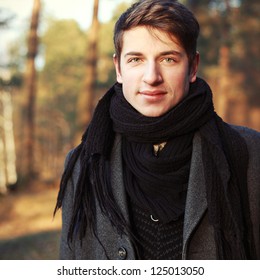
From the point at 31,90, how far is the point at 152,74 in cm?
843

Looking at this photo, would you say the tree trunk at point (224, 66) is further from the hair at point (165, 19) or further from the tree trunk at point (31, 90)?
the hair at point (165, 19)

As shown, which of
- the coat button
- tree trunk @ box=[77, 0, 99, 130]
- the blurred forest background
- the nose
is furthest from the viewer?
tree trunk @ box=[77, 0, 99, 130]

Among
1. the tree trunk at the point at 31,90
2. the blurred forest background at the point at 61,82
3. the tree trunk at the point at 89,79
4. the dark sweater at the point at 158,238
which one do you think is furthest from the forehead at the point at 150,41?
the tree trunk at the point at 31,90

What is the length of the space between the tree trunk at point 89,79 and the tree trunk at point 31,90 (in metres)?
1.06

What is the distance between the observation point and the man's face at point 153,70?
1.55 m

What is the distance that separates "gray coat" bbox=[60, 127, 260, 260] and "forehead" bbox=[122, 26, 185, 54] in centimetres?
35

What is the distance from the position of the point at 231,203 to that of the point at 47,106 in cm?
1131

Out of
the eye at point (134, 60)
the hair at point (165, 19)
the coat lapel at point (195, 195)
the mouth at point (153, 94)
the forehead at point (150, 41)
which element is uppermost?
the hair at point (165, 19)

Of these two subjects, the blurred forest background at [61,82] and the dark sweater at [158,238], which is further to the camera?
the blurred forest background at [61,82]

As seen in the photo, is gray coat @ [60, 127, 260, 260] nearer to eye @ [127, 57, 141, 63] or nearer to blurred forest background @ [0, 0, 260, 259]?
eye @ [127, 57, 141, 63]

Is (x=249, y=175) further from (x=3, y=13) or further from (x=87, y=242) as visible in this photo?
(x=3, y=13)

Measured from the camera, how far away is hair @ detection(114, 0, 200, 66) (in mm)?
1547

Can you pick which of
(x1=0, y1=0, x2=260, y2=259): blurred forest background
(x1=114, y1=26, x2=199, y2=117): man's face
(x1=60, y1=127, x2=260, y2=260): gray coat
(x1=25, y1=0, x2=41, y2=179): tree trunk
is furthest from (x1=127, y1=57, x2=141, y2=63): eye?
(x1=25, y1=0, x2=41, y2=179): tree trunk
